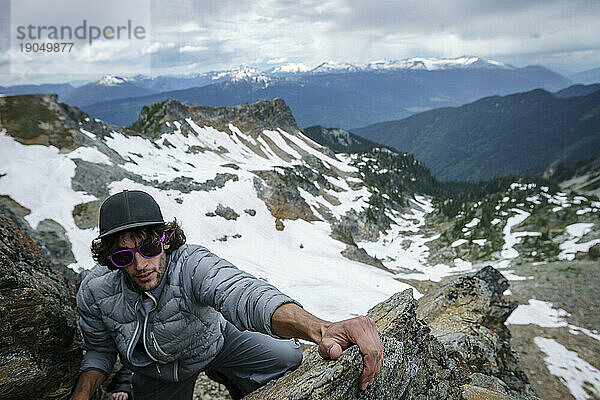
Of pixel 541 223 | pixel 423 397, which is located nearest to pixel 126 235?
pixel 423 397

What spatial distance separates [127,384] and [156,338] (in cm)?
192

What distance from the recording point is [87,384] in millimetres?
5270

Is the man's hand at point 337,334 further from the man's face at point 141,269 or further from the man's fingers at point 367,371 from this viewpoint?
the man's face at point 141,269

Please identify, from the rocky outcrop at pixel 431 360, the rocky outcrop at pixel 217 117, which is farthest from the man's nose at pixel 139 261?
the rocky outcrop at pixel 217 117

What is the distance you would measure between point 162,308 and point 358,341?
296 centimetres

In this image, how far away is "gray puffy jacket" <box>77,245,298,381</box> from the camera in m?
4.62

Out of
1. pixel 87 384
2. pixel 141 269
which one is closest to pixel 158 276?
pixel 141 269

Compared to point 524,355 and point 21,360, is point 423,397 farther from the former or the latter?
point 524,355

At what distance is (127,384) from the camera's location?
236 inches

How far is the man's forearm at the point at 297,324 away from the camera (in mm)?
3662

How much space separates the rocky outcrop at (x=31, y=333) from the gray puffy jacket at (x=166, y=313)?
89cm

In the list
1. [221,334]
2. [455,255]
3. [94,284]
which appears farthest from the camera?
[455,255]

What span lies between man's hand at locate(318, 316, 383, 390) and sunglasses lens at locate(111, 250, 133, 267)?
300 centimetres

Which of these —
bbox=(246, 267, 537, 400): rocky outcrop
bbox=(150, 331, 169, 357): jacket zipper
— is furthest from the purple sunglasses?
bbox=(246, 267, 537, 400): rocky outcrop
